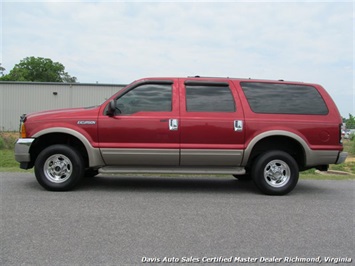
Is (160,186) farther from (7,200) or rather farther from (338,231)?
(338,231)

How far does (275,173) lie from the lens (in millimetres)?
6293

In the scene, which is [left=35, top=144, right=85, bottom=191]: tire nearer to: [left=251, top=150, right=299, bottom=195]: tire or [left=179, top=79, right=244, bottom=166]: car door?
[left=179, top=79, right=244, bottom=166]: car door

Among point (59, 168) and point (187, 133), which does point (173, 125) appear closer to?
point (187, 133)

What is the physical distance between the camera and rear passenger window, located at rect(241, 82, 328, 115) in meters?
6.34

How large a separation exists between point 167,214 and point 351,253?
2.29 metres

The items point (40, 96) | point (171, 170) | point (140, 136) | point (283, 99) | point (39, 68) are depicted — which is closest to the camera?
point (140, 136)

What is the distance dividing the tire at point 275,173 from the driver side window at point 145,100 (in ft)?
6.26

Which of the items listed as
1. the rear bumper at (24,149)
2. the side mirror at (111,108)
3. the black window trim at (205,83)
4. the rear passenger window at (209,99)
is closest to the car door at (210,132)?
the rear passenger window at (209,99)

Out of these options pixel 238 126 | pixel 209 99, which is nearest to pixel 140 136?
pixel 209 99

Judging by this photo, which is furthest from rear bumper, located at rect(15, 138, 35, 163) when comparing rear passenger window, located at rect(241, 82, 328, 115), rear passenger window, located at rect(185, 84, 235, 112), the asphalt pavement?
rear passenger window, located at rect(241, 82, 328, 115)

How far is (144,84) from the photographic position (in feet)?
20.7

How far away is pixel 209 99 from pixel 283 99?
1.36 m

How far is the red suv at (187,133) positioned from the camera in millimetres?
6078

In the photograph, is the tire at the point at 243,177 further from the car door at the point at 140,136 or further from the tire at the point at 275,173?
the car door at the point at 140,136
